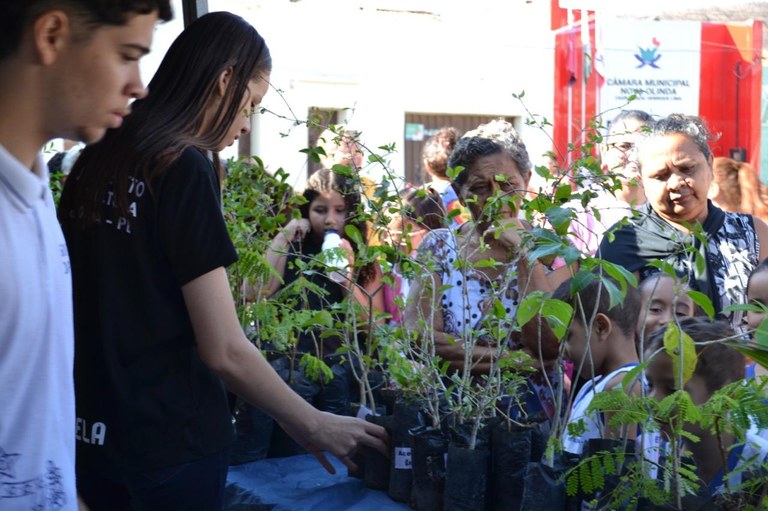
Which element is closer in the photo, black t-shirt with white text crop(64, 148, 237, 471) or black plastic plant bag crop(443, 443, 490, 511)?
black t-shirt with white text crop(64, 148, 237, 471)

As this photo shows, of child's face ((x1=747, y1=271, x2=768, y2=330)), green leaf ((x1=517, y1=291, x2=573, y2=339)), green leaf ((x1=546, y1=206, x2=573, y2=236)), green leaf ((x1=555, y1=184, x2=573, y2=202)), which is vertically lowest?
child's face ((x1=747, y1=271, x2=768, y2=330))

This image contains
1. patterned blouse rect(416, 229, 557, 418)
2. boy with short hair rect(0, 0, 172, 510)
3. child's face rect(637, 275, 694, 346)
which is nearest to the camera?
boy with short hair rect(0, 0, 172, 510)

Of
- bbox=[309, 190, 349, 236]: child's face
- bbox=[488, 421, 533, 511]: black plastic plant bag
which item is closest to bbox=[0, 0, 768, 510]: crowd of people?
bbox=[488, 421, 533, 511]: black plastic plant bag

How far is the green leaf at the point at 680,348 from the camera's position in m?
1.72

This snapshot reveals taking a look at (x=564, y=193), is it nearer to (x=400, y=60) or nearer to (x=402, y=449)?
(x=402, y=449)

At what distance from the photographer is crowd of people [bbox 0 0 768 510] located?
1.30 m

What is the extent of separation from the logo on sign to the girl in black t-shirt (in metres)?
6.19

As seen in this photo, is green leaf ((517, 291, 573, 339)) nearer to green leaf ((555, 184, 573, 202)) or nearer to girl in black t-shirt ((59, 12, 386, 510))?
green leaf ((555, 184, 573, 202))

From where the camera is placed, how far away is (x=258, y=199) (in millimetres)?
3465

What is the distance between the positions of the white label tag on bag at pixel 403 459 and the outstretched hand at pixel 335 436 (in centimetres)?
9

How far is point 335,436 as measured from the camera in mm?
2145

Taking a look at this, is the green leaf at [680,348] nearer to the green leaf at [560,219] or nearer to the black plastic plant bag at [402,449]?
the green leaf at [560,219]

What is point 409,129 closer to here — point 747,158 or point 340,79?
point 340,79

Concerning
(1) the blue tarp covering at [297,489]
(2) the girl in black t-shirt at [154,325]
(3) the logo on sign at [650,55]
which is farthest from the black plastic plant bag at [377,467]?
(3) the logo on sign at [650,55]
